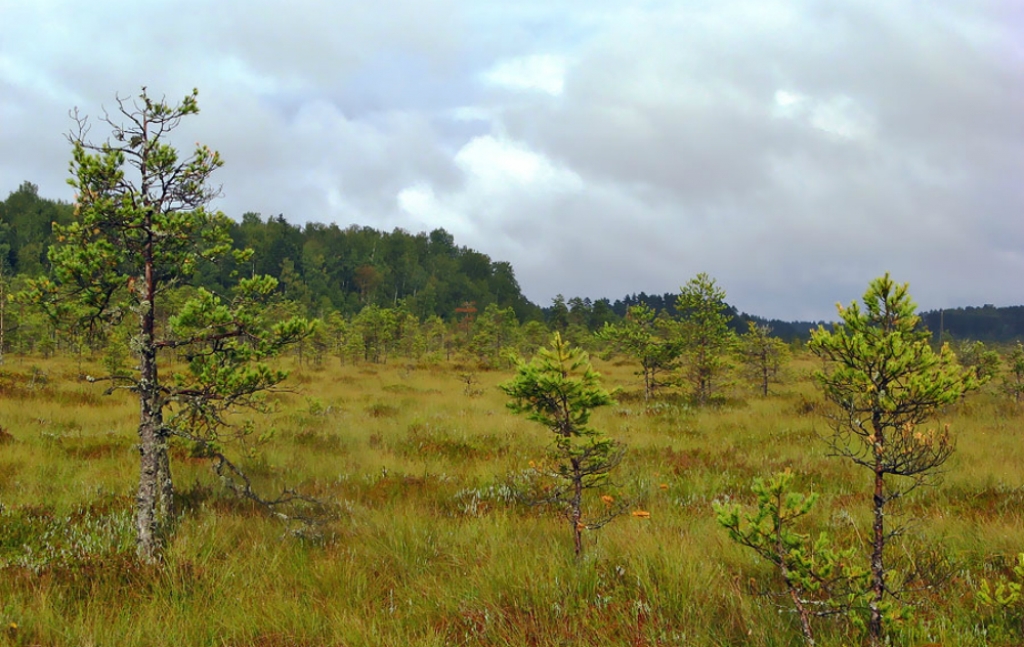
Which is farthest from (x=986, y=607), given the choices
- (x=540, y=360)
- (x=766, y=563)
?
(x=540, y=360)

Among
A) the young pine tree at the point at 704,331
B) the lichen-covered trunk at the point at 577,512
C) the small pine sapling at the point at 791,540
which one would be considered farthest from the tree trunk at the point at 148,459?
the young pine tree at the point at 704,331

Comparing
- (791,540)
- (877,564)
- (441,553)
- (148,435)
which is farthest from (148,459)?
(877,564)

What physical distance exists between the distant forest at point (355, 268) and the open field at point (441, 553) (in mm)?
57887

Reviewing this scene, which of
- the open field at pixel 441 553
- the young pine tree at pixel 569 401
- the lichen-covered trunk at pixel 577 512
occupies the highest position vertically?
the young pine tree at pixel 569 401

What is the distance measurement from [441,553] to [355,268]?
4349 inches

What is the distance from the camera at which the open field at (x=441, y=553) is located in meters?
3.41

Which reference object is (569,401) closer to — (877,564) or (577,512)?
(577,512)

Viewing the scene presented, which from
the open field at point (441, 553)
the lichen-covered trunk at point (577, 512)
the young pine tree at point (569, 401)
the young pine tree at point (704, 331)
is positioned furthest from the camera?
the young pine tree at point (704, 331)

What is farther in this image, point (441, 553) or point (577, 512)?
point (441, 553)

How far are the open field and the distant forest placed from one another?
57.9 metres

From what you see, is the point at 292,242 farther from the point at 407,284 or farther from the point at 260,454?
the point at 260,454

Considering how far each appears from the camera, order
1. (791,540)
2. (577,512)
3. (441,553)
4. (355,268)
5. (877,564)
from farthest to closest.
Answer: (355,268)
(441,553)
(577,512)
(877,564)
(791,540)

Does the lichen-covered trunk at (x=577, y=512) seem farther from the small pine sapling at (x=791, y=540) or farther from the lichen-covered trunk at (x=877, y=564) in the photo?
the lichen-covered trunk at (x=877, y=564)

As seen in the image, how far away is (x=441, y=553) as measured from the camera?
467 cm
